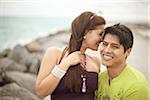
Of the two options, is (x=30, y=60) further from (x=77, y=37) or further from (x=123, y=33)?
(x=123, y=33)

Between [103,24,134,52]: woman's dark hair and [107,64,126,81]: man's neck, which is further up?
[103,24,134,52]: woman's dark hair

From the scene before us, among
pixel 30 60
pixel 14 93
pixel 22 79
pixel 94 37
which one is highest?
pixel 94 37

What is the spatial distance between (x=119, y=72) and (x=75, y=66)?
1.03ft

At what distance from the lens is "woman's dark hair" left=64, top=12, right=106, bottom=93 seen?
1811 millimetres

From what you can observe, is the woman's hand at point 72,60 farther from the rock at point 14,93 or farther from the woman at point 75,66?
the rock at point 14,93

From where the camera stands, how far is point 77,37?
6.02ft

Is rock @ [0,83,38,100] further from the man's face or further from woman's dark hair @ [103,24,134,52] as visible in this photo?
woman's dark hair @ [103,24,134,52]

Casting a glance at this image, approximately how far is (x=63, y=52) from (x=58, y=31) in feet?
Result: 0.53

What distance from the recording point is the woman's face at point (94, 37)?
1827mm

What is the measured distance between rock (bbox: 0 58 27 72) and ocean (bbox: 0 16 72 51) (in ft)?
0.30

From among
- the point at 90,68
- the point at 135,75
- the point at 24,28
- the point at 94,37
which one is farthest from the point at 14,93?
the point at 135,75

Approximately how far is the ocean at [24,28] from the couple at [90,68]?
0.45 feet

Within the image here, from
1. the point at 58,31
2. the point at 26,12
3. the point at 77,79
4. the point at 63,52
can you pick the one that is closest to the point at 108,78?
the point at 77,79

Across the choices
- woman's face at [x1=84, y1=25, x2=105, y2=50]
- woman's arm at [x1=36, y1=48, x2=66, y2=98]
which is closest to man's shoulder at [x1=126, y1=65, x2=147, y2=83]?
woman's face at [x1=84, y1=25, x2=105, y2=50]
